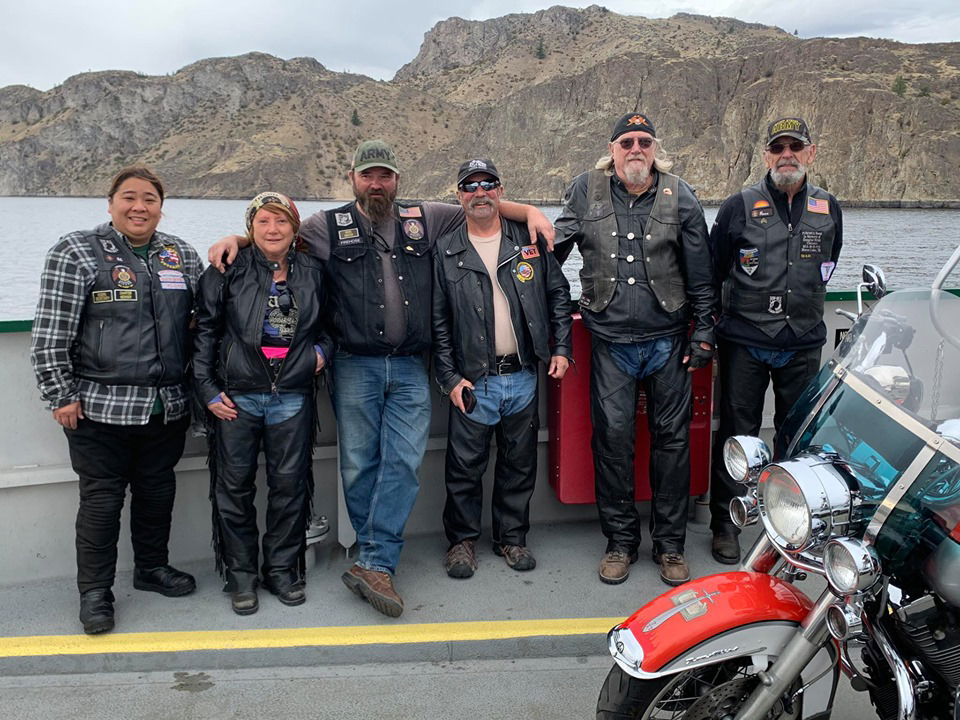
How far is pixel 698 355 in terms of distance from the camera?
129 inches

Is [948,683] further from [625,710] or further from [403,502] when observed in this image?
[403,502]

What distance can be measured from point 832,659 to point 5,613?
2.86 metres

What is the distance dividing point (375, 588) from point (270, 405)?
2.59 feet

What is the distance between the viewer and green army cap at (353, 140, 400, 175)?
3105mm

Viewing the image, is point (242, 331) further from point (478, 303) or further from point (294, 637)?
point (294, 637)

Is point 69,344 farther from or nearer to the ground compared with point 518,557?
farther from the ground

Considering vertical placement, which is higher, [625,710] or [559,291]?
[559,291]

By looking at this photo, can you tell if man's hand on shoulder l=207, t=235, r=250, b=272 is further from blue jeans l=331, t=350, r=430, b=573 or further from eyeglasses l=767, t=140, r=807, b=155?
eyeglasses l=767, t=140, r=807, b=155

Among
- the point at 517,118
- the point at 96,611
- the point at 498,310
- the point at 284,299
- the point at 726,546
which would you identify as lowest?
the point at 726,546

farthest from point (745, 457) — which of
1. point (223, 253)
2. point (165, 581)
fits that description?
point (165, 581)

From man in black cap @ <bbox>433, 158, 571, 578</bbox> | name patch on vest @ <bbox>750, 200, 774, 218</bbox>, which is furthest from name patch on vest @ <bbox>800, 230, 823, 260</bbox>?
man in black cap @ <bbox>433, 158, 571, 578</bbox>

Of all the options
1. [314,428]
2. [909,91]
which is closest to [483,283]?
[314,428]

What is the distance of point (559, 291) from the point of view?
3.36 meters

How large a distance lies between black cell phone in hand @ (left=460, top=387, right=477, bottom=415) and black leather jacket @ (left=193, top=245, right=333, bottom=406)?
61cm
